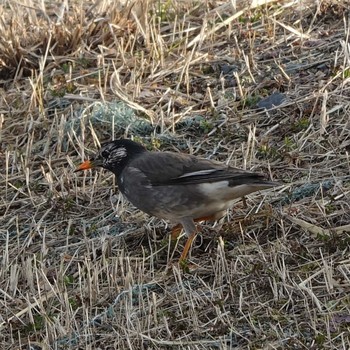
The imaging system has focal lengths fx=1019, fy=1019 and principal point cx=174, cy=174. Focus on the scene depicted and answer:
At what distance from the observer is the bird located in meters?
7.07

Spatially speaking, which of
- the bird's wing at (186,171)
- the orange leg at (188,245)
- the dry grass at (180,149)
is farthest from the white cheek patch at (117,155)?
the orange leg at (188,245)

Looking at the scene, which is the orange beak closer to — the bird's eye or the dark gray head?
the dark gray head

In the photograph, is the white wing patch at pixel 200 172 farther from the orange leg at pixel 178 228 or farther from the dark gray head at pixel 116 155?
the dark gray head at pixel 116 155

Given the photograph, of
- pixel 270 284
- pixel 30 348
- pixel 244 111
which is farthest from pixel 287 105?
pixel 30 348

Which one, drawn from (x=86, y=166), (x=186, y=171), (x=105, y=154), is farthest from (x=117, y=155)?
(x=186, y=171)

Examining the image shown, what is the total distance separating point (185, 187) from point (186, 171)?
12cm

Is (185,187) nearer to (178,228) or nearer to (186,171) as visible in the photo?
(186,171)

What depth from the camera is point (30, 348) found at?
243 inches

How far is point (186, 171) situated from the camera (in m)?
7.26

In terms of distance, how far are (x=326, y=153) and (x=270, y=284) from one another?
203 cm

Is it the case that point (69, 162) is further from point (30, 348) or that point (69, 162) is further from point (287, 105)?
point (30, 348)

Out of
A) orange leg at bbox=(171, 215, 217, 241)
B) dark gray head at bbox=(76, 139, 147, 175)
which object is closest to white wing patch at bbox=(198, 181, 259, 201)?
orange leg at bbox=(171, 215, 217, 241)

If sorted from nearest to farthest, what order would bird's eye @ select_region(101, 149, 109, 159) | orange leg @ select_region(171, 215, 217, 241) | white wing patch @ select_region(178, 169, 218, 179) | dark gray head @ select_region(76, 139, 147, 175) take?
white wing patch @ select_region(178, 169, 218, 179) < orange leg @ select_region(171, 215, 217, 241) < dark gray head @ select_region(76, 139, 147, 175) < bird's eye @ select_region(101, 149, 109, 159)

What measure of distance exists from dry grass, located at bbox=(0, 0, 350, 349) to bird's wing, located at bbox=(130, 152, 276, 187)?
1.34ft
